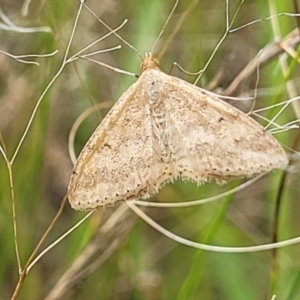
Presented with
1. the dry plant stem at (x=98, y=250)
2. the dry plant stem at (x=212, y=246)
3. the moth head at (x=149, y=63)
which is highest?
the moth head at (x=149, y=63)

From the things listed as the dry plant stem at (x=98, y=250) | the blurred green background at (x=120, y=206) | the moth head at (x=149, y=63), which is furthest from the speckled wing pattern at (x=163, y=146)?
the dry plant stem at (x=98, y=250)

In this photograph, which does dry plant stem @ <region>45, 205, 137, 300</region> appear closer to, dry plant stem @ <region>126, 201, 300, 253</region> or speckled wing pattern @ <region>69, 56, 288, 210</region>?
dry plant stem @ <region>126, 201, 300, 253</region>

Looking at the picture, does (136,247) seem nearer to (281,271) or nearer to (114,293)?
(114,293)

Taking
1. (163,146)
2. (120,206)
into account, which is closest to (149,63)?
(163,146)

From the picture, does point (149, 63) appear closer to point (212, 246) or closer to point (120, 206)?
point (212, 246)

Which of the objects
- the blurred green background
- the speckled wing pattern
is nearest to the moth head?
the speckled wing pattern

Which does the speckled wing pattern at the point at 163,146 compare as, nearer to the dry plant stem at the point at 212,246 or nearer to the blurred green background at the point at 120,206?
the dry plant stem at the point at 212,246

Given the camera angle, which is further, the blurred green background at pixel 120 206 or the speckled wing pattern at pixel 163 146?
the blurred green background at pixel 120 206
